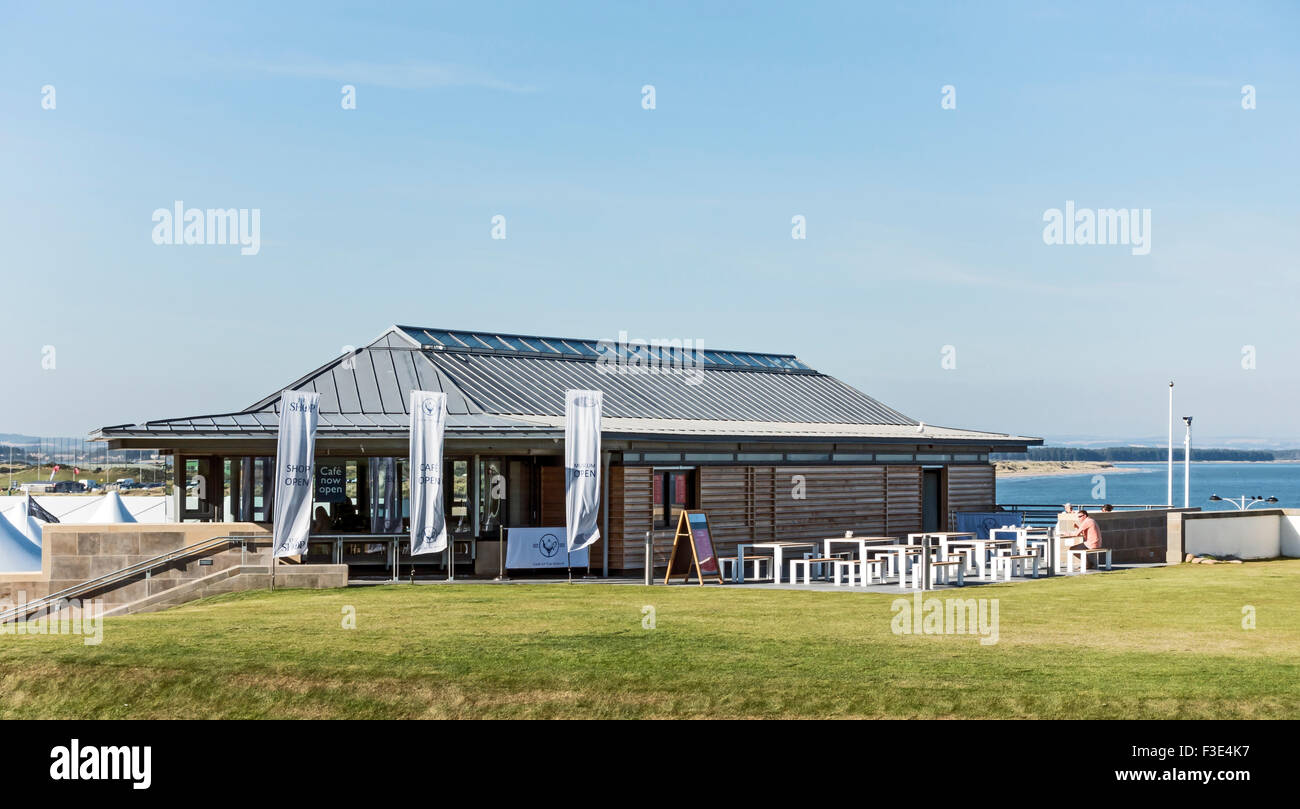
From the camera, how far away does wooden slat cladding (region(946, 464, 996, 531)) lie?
30.3 meters

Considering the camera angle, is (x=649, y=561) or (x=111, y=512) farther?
(x=111, y=512)

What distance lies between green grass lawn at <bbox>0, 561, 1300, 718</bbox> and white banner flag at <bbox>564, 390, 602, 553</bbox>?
464 centimetres

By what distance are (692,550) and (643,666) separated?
10071 mm

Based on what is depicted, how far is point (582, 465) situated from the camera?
70.3 feet

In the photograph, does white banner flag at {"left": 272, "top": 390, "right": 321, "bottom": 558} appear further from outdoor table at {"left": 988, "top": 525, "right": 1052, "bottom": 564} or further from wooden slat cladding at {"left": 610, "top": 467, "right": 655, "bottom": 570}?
outdoor table at {"left": 988, "top": 525, "right": 1052, "bottom": 564}

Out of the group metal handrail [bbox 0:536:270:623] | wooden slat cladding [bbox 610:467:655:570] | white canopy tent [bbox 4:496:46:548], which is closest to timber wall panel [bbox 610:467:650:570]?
wooden slat cladding [bbox 610:467:655:570]

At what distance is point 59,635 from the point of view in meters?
14.4

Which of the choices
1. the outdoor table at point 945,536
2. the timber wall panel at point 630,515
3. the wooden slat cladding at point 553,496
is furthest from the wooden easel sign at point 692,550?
the outdoor table at point 945,536

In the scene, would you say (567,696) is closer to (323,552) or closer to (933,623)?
(933,623)

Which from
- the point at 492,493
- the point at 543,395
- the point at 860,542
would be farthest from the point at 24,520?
the point at 860,542

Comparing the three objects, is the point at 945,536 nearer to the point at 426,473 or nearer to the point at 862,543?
the point at 862,543

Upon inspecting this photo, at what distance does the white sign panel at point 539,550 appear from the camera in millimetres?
22844
